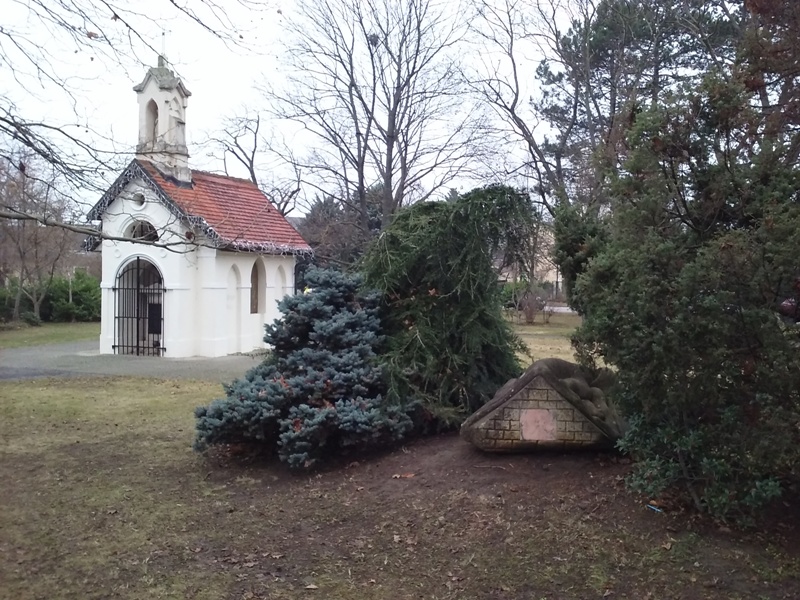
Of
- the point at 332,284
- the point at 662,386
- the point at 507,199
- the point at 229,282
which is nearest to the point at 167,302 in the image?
the point at 229,282

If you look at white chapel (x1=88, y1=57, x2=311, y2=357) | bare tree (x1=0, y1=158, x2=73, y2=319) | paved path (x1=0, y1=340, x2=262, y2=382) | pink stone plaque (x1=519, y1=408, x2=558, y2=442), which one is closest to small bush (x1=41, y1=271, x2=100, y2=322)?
bare tree (x1=0, y1=158, x2=73, y2=319)

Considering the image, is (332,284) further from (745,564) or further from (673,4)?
(673,4)

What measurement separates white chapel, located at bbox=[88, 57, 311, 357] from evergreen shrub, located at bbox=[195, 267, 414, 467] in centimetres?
1067

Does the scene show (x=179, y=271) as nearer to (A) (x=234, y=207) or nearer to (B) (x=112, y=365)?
(A) (x=234, y=207)

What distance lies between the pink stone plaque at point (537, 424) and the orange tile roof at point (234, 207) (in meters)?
12.5

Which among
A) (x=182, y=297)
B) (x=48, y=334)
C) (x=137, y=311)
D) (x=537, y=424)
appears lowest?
(x=537, y=424)

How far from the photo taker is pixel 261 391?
267 inches

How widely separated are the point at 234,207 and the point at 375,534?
16.3m

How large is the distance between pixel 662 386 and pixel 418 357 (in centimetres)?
293

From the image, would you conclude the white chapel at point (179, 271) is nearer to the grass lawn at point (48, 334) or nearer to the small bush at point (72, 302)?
the grass lawn at point (48, 334)

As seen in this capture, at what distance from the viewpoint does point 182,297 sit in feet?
61.5

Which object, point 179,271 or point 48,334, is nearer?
point 179,271

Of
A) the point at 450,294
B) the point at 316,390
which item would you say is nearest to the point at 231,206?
the point at 450,294

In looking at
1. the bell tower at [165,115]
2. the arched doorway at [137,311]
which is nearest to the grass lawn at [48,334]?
the arched doorway at [137,311]
